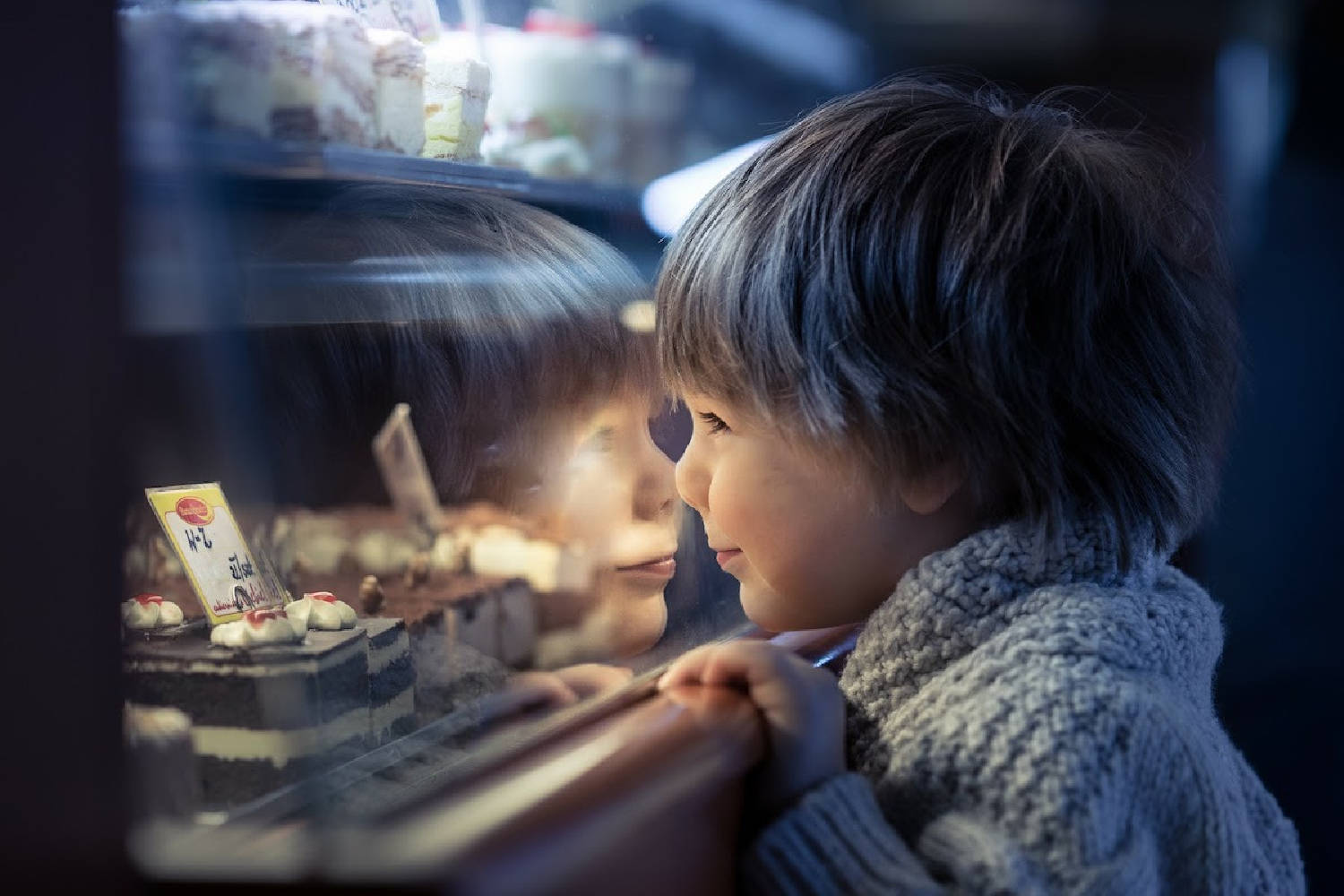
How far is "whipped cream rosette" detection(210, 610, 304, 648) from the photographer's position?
0.77m

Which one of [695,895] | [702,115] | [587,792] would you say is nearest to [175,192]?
[587,792]

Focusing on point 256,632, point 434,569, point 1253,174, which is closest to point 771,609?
point 434,569

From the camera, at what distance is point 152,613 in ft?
2.58

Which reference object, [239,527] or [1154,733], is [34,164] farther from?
[1154,733]

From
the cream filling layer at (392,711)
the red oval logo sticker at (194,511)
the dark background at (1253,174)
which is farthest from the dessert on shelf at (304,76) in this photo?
the cream filling layer at (392,711)

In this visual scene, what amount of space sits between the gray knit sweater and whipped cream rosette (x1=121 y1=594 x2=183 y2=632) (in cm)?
38

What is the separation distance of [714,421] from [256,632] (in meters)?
0.40

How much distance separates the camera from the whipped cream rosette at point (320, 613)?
815 millimetres

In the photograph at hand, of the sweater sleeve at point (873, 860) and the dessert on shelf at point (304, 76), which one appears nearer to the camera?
the dessert on shelf at point (304, 76)

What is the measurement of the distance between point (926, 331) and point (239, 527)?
49 cm

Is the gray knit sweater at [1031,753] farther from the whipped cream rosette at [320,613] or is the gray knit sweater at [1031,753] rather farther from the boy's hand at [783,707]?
the whipped cream rosette at [320,613]

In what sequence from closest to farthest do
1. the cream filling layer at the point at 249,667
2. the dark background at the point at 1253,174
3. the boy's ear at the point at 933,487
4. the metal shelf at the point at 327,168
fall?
the metal shelf at the point at 327,168 → the cream filling layer at the point at 249,667 → the boy's ear at the point at 933,487 → the dark background at the point at 1253,174

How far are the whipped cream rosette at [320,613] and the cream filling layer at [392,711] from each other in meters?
0.06

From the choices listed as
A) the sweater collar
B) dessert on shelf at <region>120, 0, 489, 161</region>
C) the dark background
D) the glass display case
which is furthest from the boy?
the dark background
